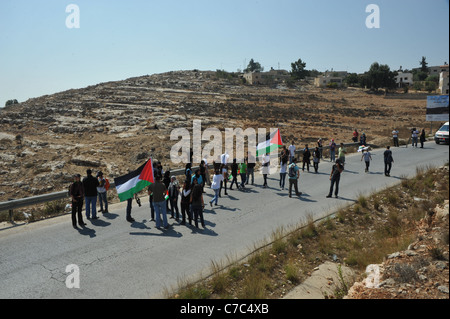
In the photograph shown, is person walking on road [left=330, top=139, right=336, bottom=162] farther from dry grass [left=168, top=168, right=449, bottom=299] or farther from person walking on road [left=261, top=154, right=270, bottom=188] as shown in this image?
dry grass [left=168, top=168, right=449, bottom=299]

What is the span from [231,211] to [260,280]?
210 inches

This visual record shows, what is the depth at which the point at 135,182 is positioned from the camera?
1103 cm

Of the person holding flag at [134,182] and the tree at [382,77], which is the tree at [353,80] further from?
the person holding flag at [134,182]

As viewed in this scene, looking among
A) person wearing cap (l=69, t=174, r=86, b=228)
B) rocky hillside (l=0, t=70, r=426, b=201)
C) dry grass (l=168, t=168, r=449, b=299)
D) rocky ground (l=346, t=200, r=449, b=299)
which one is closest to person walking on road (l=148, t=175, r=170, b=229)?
person wearing cap (l=69, t=174, r=86, b=228)

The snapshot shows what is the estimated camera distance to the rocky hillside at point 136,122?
913 inches

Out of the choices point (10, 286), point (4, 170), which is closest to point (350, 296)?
point (10, 286)

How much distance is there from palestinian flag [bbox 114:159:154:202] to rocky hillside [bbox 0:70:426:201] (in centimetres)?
927

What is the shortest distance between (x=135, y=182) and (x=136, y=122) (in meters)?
30.6

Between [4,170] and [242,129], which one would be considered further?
[242,129]

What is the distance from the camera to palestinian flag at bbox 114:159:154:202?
1078 centimetres

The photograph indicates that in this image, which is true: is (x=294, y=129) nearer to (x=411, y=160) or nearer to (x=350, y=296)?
(x=411, y=160)

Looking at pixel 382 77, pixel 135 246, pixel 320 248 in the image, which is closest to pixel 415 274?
pixel 320 248

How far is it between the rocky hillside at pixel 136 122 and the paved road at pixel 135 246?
9523 mm

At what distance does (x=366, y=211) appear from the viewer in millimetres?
11891
